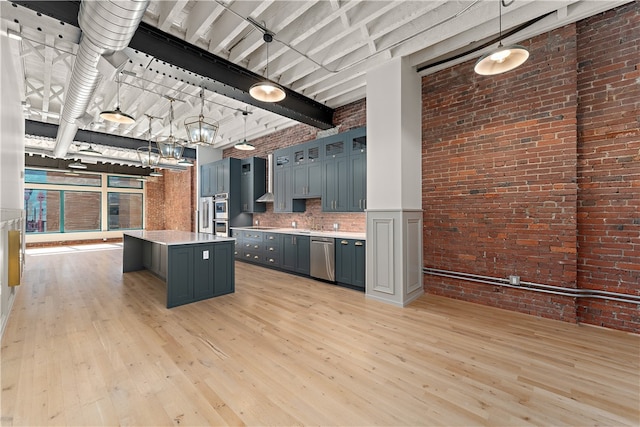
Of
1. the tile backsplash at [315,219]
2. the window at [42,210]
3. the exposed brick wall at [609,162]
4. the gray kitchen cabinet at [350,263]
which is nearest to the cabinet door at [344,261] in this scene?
the gray kitchen cabinet at [350,263]

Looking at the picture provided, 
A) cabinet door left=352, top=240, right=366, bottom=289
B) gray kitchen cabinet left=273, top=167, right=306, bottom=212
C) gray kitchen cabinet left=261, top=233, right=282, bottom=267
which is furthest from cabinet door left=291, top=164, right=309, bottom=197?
cabinet door left=352, top=240, right=366, bottom=289

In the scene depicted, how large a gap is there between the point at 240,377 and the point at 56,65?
18.6ft

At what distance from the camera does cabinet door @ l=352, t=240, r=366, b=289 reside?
448cm

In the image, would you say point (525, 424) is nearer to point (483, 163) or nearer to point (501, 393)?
point (501, 393)

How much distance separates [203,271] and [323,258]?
206cm

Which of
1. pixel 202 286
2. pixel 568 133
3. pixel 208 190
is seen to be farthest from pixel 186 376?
pixel 208 190

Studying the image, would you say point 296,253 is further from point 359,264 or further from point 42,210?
point 42,210

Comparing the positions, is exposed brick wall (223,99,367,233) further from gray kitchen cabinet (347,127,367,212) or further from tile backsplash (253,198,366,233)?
gray kitchen cabinet (347,127,367,212)

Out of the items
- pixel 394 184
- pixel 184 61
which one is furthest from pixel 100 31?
pixel 394 184

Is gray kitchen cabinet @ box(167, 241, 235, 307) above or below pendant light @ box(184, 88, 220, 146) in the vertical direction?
below

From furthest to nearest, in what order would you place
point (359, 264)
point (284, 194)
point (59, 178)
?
point (59, 178), point (284, 194), point (359, 264)

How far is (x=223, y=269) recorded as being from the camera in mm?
4336

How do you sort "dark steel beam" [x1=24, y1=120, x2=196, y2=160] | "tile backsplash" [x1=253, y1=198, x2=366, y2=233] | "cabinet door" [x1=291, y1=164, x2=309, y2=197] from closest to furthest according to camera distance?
"tile backsplash" [x1=253, y1=198, x2=366, y2=233], "cabinet door" [x1=291, y1=164, x2=309, y2=197], "dark steel beam" [x1=24, y1=120, x2=196, y2=160]

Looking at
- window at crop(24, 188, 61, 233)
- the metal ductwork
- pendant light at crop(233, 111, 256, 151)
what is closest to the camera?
the metal ductwork
